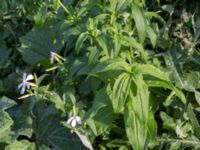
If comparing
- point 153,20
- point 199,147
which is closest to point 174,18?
point 153,20

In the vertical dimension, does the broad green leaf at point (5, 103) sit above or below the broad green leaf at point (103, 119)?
above

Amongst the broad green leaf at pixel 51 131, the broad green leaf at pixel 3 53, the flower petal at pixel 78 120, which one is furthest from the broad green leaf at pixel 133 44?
the broad green leaf at pixel 3 53

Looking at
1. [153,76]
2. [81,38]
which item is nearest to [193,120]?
[153,76]

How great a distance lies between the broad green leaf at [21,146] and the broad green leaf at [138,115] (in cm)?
52

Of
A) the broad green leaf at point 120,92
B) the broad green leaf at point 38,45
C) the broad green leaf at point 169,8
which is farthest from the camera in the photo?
the broad green leaf at point 169,8

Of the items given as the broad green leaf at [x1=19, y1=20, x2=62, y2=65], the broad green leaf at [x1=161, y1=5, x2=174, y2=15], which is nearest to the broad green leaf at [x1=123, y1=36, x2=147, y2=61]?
the broad green leaf at [x1=19, y1=20, x2=62, y2=65]

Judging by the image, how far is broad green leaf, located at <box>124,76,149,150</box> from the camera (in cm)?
186

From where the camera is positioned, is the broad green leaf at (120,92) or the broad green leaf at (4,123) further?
the broad green leaf at (4,123)

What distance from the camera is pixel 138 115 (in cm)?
188

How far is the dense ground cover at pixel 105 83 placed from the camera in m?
1.94

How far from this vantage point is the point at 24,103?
2.40 m

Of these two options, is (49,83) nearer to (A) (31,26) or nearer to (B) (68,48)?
(B) (68,48)

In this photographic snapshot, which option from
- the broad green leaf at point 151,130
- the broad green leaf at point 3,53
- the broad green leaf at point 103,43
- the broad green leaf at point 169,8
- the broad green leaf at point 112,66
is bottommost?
the broad green leaf at point 151,130

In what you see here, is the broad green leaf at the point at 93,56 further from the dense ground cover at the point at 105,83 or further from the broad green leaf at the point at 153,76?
the broad green leaf at the point at 153,76
